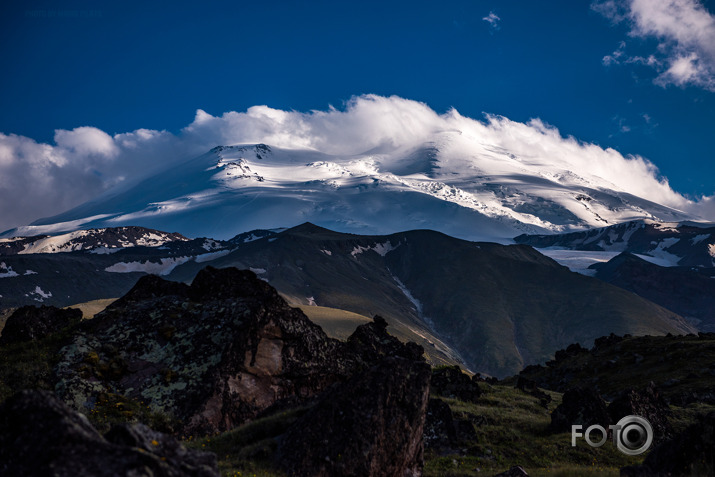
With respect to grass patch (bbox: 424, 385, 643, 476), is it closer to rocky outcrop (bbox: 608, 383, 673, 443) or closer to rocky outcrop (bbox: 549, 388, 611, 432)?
rocky outcrop (bbox: 549, 388, 611, 432)

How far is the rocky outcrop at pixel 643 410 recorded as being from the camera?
37.5m

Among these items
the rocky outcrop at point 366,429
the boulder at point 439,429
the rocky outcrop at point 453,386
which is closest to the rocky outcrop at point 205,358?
the boulder at point 439,429

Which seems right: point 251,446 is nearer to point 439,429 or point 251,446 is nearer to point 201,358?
point 201,358

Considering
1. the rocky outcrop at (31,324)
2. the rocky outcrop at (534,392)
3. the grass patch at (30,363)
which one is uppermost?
the rocky outcrop at (31,324)

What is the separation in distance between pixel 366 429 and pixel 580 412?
75.5 feet

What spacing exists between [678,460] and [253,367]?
1951 centimetres

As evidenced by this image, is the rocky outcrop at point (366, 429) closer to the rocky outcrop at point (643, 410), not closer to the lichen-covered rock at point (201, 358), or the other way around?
the lichen-covered rock at point (201, 358)

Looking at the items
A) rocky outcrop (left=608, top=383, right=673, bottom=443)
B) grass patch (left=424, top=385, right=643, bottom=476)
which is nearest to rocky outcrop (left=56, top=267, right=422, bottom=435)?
grass patch (left=424, top=385, right=643, bottom=476)

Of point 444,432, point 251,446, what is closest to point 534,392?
point 444,432

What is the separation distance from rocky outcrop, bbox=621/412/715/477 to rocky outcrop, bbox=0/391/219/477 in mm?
15863

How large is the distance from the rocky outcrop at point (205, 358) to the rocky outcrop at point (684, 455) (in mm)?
16577

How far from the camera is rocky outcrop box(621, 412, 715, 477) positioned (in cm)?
1920

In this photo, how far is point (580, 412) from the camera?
37.0 metres

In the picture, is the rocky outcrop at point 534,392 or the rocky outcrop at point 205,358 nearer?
the rocky outcrop at point 205,358
